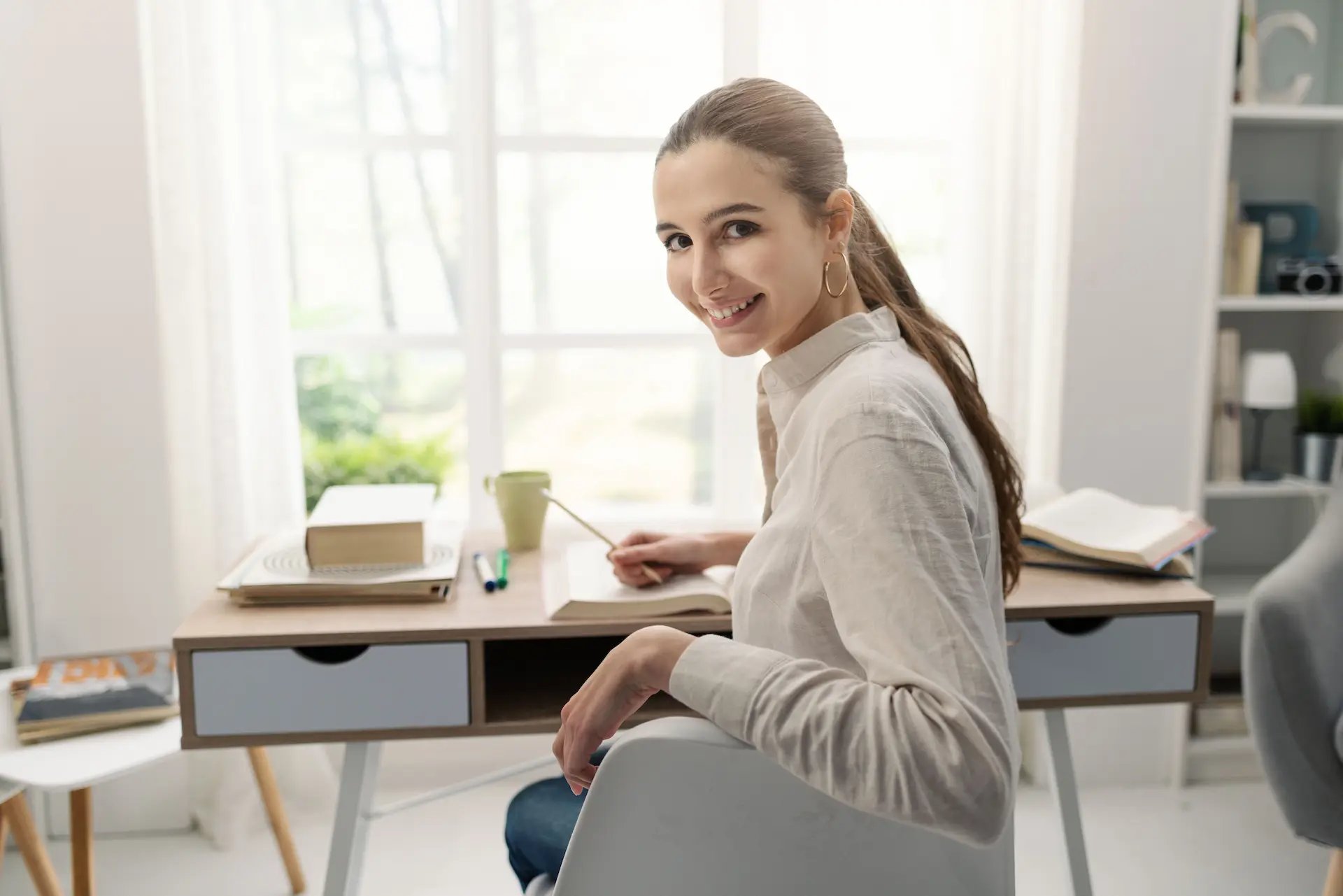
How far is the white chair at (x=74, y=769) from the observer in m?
1.83

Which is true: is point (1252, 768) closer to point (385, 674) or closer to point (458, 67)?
point (385, 674)

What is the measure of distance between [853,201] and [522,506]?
3.24 ft

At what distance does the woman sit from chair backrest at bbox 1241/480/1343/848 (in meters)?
0.75

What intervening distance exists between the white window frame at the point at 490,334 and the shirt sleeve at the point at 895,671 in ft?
6.26

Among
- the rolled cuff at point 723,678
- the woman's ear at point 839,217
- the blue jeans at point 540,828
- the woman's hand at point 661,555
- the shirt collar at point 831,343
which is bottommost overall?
the blue jeans at point 540,828

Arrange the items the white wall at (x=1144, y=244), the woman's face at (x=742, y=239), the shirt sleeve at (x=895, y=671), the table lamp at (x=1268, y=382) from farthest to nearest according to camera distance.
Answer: the table lamp at (x=1268, y=382) → the white wall at (x=1144, y=244) → the woman's face at (x=742, y=239) → the shirt sleeve at (x=895, y=671)

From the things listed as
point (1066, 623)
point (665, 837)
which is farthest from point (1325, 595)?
point (665, 837)

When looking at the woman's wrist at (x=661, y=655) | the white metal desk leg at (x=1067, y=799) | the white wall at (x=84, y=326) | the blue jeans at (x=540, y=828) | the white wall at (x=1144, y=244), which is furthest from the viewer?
the white wall at (x=1144, y=244)

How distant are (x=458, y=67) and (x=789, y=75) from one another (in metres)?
0.76

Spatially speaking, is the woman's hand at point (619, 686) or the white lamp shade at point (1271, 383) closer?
the woman's hand at point (619, 686)

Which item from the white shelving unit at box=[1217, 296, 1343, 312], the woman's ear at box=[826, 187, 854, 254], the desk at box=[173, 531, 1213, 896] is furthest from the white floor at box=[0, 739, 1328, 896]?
the woman's ear at box=[826, 187, 854, 254]

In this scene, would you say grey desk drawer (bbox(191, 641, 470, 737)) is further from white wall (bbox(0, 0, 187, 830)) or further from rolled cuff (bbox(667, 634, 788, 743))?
white wall (bbox(0, 0, 187, 830))

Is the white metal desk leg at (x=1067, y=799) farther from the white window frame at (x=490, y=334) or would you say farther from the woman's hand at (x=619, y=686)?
the white window frame at (x=490, y=334)

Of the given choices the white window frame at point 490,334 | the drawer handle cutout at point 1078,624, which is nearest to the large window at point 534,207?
the white window frame at point 490,334
